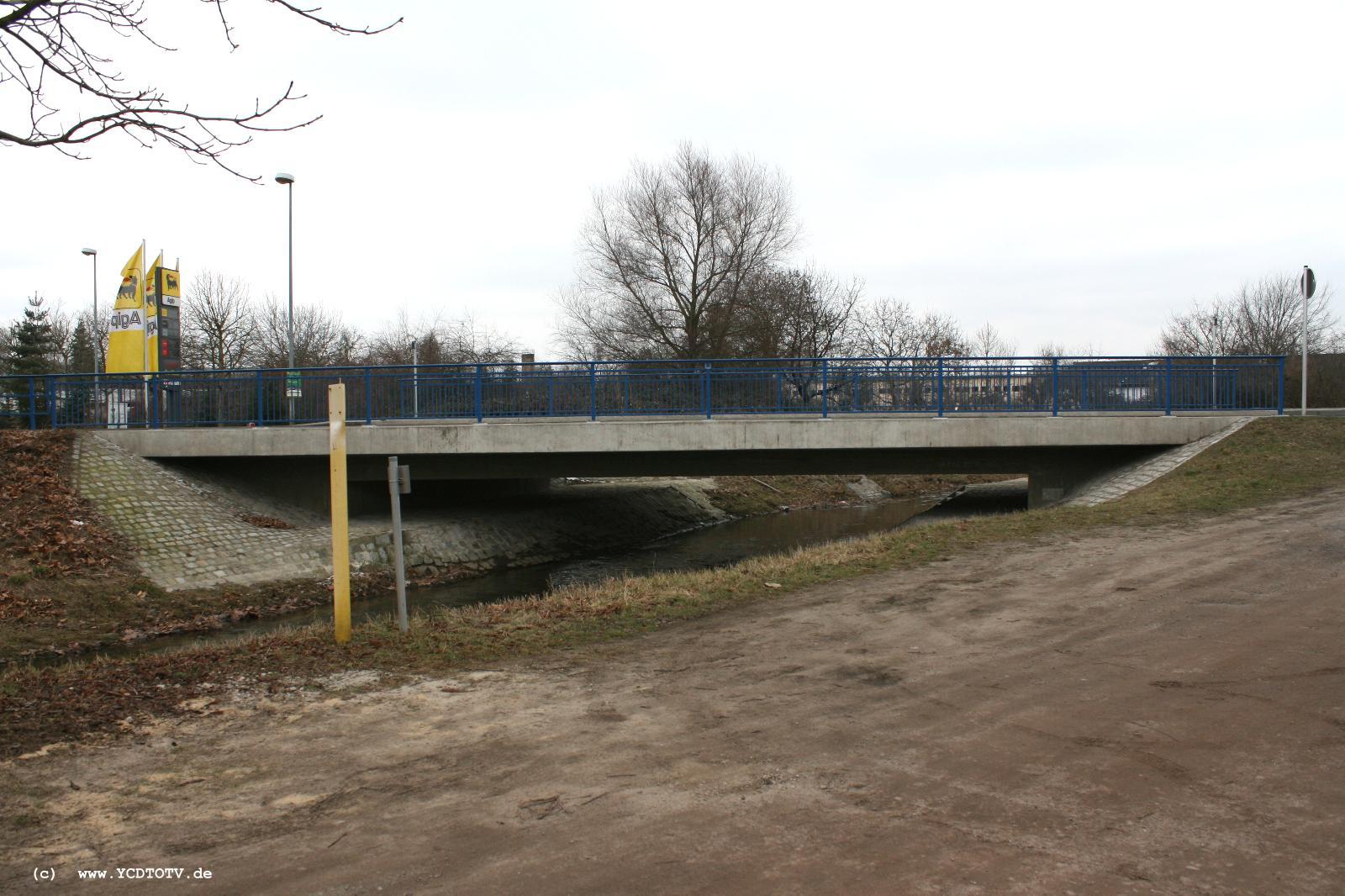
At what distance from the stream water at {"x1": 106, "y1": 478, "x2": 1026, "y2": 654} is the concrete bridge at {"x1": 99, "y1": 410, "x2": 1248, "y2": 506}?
223cm

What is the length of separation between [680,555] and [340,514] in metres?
15.5

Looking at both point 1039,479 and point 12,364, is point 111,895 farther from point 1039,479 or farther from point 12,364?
point 12,364

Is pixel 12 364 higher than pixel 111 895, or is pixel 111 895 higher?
pixel 12 364

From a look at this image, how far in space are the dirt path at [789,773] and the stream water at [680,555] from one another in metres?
8.73

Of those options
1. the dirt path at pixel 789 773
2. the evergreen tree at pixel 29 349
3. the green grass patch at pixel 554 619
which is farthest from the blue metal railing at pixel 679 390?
the evergreen tree at pixel 29 349

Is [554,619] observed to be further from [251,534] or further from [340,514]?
[251,534]

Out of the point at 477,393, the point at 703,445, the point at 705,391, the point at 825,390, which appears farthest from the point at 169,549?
the point at 825,390

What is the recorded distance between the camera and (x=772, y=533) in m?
27.8

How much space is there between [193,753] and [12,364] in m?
48.8

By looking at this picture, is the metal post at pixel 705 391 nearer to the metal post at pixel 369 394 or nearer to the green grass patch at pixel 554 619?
the green grass patch at pixel 554 619

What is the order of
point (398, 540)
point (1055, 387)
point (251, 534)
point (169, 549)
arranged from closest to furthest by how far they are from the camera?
point (398, 540) → point (169, 549) → point (251, 534) → point (1055, 387)

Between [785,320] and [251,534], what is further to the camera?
[785,320]

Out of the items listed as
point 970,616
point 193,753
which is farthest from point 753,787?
point 970,616

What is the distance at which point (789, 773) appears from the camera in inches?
197
